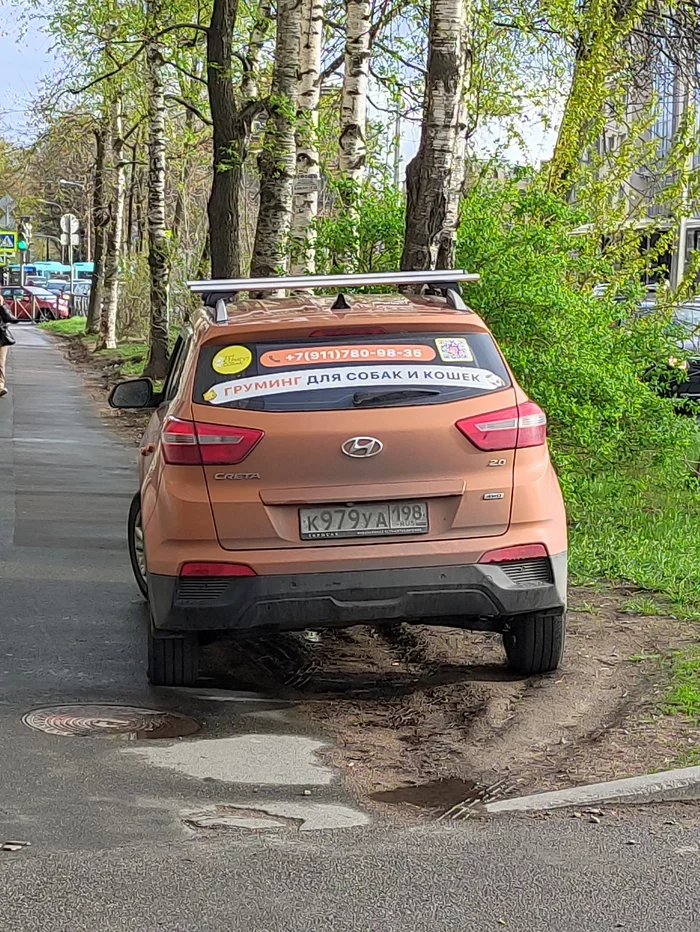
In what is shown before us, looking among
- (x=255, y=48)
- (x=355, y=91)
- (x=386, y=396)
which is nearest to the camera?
(x=386, y=396)

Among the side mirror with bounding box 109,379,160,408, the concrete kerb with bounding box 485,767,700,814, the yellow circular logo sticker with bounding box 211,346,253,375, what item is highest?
the yellow circular logo sticker with bounding box 211,346,253,375

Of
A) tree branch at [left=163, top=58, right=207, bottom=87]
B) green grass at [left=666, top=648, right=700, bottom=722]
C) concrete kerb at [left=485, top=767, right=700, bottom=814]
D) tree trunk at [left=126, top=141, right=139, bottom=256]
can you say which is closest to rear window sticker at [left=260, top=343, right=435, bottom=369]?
green grass at [left=666, top=648, right=700, bottom=722]

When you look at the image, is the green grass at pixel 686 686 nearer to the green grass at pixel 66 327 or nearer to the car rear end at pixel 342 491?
the car rear end at pixel 342 491

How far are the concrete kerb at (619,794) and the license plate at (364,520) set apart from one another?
4.48 feet

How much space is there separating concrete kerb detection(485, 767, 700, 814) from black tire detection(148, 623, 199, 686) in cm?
194

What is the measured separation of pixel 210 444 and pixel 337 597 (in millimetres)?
830

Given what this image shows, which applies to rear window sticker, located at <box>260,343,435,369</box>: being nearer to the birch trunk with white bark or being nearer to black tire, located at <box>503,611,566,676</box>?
black tire, located at <box>503,611,566,676</box>

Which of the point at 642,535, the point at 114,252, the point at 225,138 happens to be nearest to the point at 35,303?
the point at 114,252

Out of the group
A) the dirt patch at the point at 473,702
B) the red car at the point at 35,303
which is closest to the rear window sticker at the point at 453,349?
the dirt patch at the point at 473,702

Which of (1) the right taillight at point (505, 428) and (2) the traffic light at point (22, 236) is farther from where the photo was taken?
(2) the traffic light at point (22, 236)

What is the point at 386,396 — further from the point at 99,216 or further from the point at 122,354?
the point at 99,216

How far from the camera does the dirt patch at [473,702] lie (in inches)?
219

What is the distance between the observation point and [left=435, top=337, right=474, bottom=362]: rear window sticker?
20.8ft

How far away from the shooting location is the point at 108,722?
20.5ft
